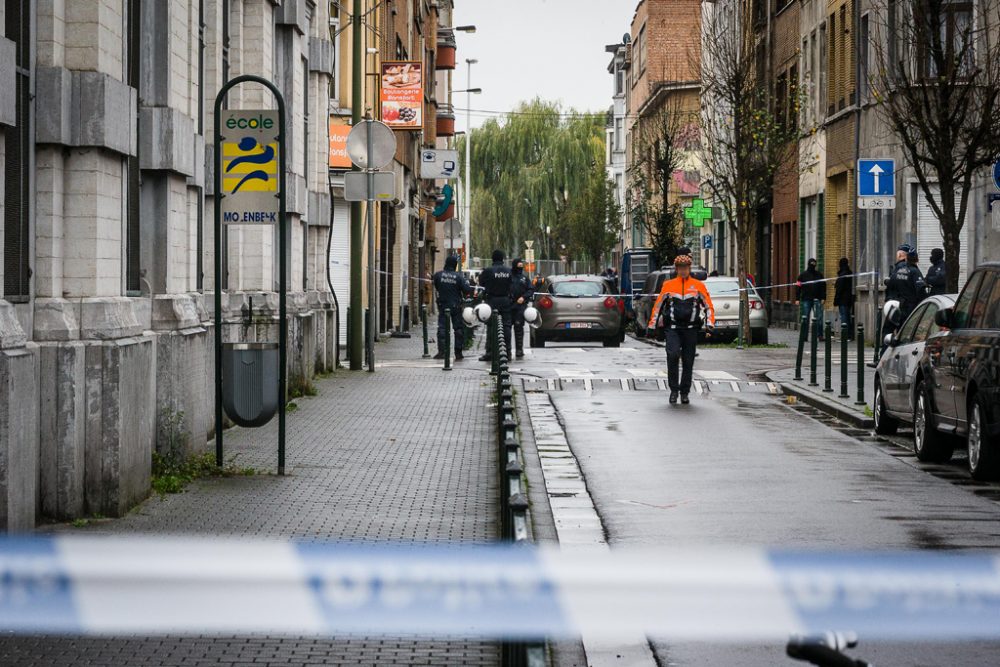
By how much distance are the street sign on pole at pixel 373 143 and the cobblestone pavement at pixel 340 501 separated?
396 cm

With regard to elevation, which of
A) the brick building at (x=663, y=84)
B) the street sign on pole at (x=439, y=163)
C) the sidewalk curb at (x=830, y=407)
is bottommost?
the sidewalk curb at (x=830, y=407)

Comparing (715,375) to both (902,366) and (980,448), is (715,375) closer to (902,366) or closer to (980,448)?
(902,366)

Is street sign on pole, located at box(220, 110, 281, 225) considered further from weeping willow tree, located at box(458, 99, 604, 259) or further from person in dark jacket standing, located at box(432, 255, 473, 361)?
weeping willow tree, located at box(458, 99, 604, 259)

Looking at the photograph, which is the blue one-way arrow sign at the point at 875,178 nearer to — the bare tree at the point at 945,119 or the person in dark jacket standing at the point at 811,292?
the bare tree at the point at 945,119

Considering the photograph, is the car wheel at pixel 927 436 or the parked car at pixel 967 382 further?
the car wheel at pixel 927 436

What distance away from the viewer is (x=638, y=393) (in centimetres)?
2320

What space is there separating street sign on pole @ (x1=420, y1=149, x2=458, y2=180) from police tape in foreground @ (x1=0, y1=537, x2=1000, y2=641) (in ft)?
157

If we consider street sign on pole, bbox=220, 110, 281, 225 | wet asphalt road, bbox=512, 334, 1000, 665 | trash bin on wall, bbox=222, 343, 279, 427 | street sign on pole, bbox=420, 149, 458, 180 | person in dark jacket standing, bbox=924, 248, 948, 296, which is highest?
street sign on pole, bbox=420, 149, 458, 180

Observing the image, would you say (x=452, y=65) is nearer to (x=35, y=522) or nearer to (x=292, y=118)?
(x=292, y=118)

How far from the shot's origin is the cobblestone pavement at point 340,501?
6906 mm

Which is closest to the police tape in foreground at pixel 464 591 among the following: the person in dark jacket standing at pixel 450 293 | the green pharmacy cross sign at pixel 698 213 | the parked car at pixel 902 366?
the parked car at pixel 902 366

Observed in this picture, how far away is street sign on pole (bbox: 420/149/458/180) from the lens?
57.3 m

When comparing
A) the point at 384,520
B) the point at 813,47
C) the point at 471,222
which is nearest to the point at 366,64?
the point at 813,47

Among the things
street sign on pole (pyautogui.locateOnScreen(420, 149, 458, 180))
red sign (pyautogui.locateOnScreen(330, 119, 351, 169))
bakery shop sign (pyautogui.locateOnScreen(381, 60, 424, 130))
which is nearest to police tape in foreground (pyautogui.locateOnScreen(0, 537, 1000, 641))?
red sign (pyautogui.locateOnScreen(330, 119, 351, 169))
